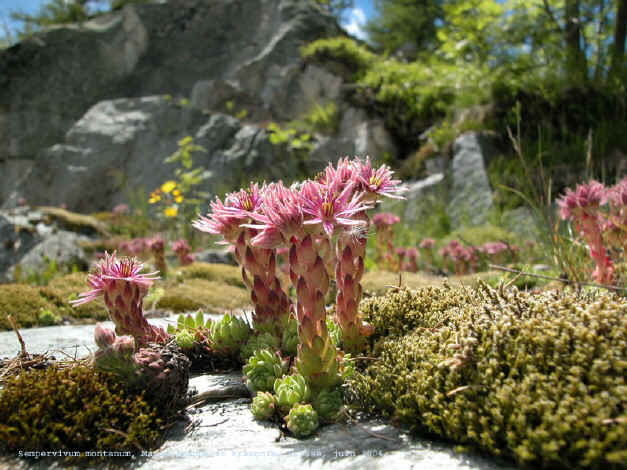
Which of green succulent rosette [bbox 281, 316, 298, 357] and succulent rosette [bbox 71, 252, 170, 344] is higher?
succulent rosette [bbox 71, 252, 170, 344]

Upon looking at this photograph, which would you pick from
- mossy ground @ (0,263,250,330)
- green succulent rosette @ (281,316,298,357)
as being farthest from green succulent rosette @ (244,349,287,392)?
mossy ground @ (0,263,250,330)

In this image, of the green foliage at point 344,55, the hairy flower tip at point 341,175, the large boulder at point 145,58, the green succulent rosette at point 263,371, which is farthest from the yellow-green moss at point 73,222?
the green foliage at point 344,55

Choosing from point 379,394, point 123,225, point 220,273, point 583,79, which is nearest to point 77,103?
point 123,225

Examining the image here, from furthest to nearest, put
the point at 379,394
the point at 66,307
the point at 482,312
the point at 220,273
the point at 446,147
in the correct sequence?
the point at 446,147 < the point at 220,273 < the point at 66,307 < the point at 482,312 < the point at 379,394

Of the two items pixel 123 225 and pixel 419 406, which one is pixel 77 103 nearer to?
pixel 123 225

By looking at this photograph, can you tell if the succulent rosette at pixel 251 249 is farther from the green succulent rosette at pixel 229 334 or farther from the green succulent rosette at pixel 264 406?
the green succulent rosette at pixel 264 406

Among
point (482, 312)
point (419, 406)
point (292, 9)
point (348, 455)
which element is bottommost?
point (348, 455)

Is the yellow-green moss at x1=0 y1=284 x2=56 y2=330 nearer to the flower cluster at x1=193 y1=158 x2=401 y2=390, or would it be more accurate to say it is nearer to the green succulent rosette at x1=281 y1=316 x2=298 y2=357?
the flower cluster at x1=193 y1=158 x2=401 y2=390

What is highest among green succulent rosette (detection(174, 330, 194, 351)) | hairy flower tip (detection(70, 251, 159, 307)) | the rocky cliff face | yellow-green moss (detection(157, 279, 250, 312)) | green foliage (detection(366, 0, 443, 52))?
green foliage (detection(366, 0, 443, 52))
